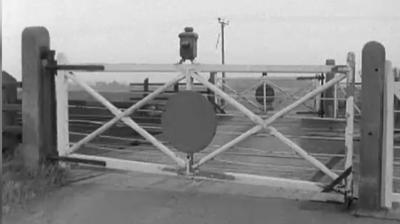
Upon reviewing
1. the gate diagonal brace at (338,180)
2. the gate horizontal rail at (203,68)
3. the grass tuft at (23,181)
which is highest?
the gate horizontal rail at (203,68)

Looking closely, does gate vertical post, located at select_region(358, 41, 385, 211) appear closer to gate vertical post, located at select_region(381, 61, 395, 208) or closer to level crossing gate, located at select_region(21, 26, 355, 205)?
gate vertical post, located at select_region(381, 61, 395, 208)

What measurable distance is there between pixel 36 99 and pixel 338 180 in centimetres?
356

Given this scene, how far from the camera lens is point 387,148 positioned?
4875mm

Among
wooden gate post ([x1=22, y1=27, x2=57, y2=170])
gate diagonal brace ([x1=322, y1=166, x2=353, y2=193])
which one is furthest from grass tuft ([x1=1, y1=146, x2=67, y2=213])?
gate diagonal brace ([x1=322, y1=166, x2=353, y2=193])

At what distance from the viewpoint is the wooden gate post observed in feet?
20.6

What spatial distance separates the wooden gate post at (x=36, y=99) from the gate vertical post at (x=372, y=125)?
360 centimetres

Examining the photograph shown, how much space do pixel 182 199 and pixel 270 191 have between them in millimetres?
1004

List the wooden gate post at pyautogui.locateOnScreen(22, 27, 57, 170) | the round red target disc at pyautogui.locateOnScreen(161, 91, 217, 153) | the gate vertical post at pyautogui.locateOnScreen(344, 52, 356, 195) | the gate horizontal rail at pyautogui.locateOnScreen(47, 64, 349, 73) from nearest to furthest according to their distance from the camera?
the gate vertical post at pyautogui.locateOnScreen(344, 52, 356, 195) < the gate horizontal rail at pyautogui.locateOnScreen(47, 64, 349, 73) < the round red target disc at pyautogui.locateOnScreen(161, 91, 217, 153) < the wooden gate post at pyautogui.locateOnScreen(22, 27, 57, 170)

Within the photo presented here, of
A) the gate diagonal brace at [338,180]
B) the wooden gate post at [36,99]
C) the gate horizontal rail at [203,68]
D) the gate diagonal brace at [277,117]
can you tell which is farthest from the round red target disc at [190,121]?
the wooden gate post at [36,99]

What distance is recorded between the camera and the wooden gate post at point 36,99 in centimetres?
629

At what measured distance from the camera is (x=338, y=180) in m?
5.11

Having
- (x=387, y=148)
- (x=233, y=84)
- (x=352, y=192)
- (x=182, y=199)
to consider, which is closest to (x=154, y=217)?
(x=182, y=199)

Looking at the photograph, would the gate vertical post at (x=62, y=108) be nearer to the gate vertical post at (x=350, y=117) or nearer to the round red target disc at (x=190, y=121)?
the round red target disc at (x=190, y=121)

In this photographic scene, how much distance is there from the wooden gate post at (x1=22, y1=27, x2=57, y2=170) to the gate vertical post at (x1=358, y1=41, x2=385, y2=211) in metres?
3.60
